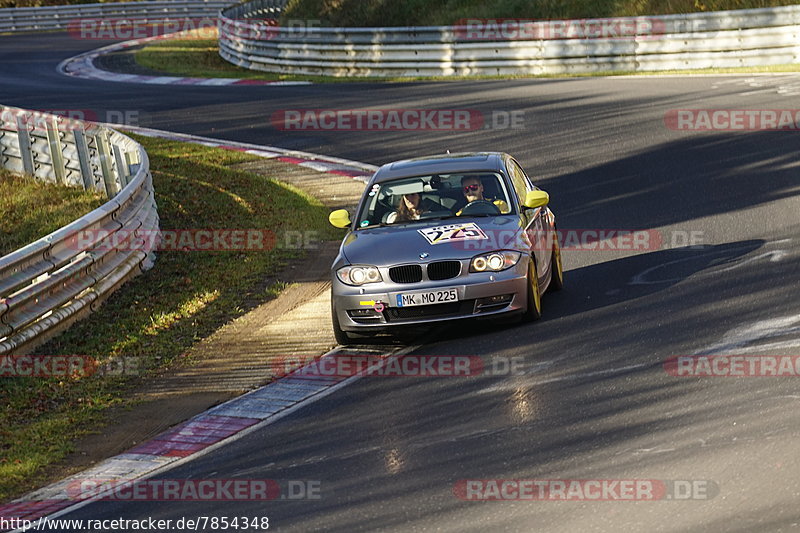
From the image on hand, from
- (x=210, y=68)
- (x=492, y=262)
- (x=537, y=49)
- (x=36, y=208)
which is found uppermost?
(x=492, y=262)

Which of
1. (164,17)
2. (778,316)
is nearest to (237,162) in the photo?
(778,316)

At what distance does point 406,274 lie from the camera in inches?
416

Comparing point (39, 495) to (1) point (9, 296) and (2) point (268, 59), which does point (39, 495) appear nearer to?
(1) point (9, 296)

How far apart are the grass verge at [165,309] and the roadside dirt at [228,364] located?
0.15 metres

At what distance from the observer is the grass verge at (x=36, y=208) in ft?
55.8

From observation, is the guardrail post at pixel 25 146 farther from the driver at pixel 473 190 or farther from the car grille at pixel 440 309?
the car grille at pixel 440 309

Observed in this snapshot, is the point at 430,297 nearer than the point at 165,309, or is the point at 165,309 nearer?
the point at 430,297

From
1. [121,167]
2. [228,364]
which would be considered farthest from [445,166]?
[121,167]

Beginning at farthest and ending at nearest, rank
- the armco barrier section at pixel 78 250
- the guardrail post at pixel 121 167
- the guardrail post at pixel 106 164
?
the guardrail post at pixel 106 164
the guardrail post at pixel 121 167
the armco barrier section at pixel 78 250

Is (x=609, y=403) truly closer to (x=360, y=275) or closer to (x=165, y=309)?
(x=360, y=275)

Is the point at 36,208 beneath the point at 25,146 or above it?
beneath

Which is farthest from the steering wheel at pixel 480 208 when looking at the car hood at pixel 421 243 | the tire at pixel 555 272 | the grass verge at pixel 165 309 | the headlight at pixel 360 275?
the grass verge at pixel 165 309

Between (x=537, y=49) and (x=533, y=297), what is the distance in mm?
19250

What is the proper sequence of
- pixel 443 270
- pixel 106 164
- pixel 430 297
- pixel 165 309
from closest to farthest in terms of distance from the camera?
pixel 430 297 → pixel 443 270 → pixel 165 309 → pixel 106 164
